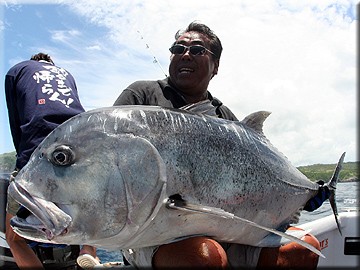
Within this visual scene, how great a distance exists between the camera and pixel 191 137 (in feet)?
8.37

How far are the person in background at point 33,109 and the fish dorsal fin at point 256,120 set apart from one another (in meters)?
1.60

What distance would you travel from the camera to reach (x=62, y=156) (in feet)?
7.14

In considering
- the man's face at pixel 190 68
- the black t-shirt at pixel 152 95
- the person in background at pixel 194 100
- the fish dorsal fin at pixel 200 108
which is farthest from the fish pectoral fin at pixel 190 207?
the man's face at pixel 190 68

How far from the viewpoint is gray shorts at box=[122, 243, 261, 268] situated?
279cm

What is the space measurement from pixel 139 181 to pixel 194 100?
5.86ft

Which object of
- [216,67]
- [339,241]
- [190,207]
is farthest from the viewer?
[339,241]

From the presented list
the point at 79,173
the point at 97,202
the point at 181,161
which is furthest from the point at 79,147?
the point at 181,161

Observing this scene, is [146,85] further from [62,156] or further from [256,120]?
[62,156]

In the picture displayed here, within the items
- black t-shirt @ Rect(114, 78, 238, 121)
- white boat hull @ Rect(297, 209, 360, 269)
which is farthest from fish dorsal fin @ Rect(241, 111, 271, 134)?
white boat hull @ Rect(297, 209, 360, 269)

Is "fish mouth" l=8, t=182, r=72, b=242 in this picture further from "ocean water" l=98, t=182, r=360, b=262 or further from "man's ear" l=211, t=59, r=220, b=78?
"man's ear" l=211, t=59, r=220, b=78

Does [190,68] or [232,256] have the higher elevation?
[190,68]

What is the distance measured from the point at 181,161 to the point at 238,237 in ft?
2.61

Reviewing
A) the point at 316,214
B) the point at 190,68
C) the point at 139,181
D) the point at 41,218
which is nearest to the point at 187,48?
the point at 190,68

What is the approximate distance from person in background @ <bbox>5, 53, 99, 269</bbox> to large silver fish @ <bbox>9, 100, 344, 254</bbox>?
1.32 m
